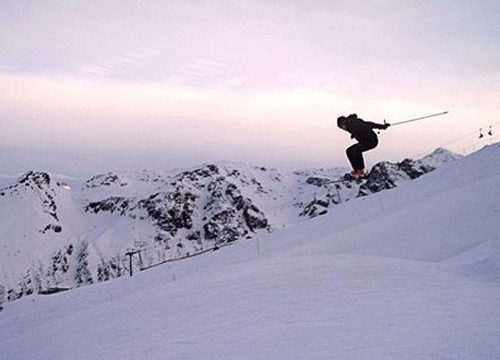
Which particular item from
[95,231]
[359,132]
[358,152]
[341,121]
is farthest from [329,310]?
[95,231]

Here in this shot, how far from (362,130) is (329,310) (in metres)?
4.18

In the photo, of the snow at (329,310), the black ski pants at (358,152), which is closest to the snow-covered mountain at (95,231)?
the snow at (329,310)

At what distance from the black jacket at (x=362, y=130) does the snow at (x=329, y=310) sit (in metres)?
3.76

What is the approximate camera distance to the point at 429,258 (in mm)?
20250

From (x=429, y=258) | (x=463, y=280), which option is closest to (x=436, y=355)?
(x=463, y=280)

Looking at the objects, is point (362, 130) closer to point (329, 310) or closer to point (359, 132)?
point (359, 132)

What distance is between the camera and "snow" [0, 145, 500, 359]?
7.98 meters

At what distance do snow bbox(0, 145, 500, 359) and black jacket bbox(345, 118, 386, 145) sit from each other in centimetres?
376

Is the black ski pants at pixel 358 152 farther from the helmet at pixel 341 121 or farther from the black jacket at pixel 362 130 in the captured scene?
the helmet at pixel 341 121

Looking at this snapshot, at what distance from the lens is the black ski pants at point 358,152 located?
10914 mm

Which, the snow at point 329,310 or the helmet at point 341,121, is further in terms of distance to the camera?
the helmet at point 341,121

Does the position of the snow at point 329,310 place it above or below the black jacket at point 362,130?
below

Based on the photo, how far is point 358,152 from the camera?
1122 centimetres

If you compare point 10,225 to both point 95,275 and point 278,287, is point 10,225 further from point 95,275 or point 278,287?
point 278,287
